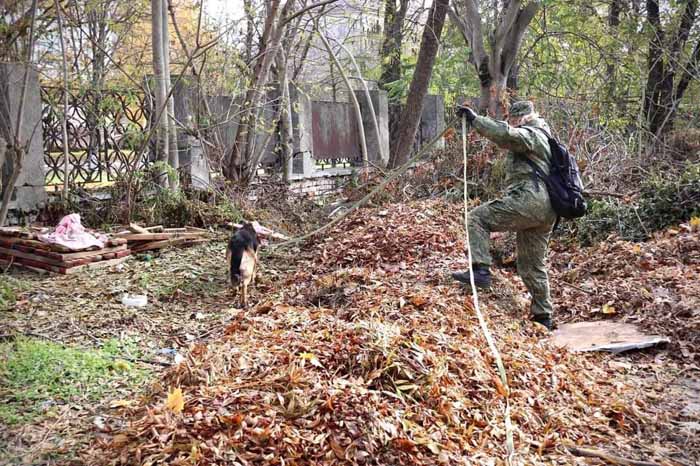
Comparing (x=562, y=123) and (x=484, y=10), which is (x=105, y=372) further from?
(x=484, y=10)

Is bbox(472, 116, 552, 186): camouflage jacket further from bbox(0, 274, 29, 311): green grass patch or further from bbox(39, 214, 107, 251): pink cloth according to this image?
bbox(39, 214, 107, 251): pink cloth

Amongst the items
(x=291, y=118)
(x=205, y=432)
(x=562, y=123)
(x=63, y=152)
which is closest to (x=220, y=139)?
(x=291, y=118)

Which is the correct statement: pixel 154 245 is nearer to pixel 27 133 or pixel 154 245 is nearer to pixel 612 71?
pixel 27 133

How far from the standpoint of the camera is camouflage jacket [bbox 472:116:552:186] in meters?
5.67

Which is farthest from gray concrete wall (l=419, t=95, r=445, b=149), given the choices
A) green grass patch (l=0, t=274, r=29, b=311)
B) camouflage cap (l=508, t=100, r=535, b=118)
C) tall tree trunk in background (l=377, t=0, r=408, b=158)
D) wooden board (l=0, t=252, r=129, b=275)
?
green grass patch (l=0, t=274, r=29, b=311)

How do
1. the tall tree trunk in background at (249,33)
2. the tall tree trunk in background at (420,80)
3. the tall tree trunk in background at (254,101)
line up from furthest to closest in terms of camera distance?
the tall tree trunk in background at (420,80) < the tall tree trunk in background at (249,33) < the tall tree trunk in background at (254,101)

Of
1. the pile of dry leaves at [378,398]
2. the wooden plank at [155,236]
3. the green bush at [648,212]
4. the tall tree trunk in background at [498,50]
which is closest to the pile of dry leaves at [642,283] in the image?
the green bush at [648,212]

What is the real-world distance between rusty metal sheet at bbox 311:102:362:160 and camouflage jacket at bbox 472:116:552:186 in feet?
28.9

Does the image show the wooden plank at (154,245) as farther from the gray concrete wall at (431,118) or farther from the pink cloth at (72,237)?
the gray concrete wall at (431,118)

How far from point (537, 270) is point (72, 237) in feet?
17.4

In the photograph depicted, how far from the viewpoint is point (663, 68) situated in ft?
47.1

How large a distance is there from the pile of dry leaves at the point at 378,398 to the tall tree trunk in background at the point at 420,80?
7.97 m

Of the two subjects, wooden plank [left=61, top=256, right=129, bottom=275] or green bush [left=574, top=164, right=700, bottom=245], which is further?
green bush [left=574, top=164, right=700, bottom=245]

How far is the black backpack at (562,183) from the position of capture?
19.2 feet
